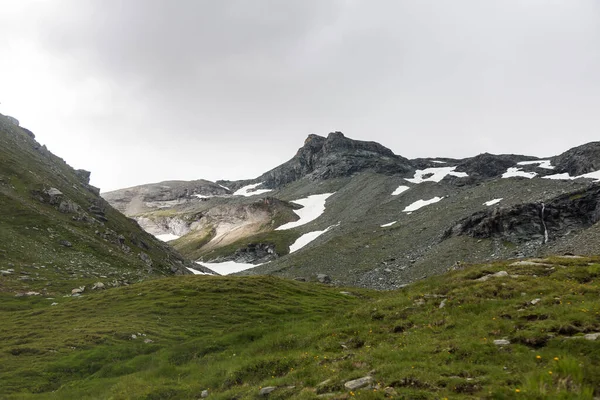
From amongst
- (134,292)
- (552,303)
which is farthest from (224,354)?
(134,292)

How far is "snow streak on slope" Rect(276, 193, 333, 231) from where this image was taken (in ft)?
500

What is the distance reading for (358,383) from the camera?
1289cm

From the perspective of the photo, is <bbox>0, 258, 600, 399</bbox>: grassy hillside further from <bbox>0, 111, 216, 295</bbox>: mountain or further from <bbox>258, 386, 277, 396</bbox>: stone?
<bbox>0, 111, 216, 295</bbox>: mountain

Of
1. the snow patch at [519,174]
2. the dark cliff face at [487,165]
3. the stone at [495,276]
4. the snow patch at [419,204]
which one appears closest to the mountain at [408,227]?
the snow patch at [419,204]

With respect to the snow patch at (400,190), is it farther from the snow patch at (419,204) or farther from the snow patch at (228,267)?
the snow patch at (228,267)

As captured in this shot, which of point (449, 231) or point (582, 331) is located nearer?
point (582, 331)

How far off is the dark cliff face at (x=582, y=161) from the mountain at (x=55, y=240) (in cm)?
14558

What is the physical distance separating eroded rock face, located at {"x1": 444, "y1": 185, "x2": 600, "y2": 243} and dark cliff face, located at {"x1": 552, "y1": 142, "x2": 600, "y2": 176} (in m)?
73.9

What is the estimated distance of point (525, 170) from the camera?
16300 centimetres

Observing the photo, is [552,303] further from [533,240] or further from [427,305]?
[533,240]

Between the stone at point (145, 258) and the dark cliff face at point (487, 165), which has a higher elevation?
the dark cliff face at point (487, 165)

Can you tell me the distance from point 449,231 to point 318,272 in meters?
30.9

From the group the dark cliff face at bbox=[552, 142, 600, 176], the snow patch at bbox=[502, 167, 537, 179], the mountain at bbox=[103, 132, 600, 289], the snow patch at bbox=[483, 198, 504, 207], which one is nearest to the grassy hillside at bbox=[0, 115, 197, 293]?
the mountain at bbox=[103, 132, 600, 289]

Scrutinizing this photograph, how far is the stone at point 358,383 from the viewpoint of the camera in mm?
12703
